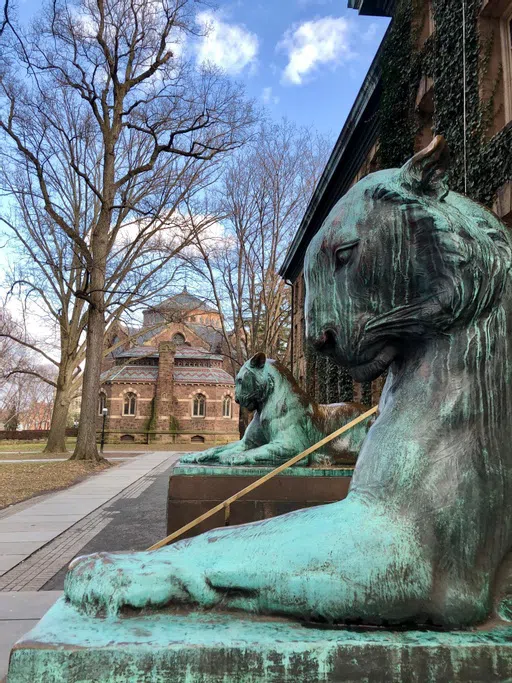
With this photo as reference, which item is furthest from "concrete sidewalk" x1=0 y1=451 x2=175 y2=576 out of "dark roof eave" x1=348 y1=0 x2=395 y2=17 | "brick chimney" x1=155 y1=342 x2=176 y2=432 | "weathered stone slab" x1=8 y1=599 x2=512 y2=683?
"brick chimney" x1=155 y1=342 x2=176 y2=432

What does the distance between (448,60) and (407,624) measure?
32.8 ft

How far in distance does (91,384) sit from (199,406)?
3173cm

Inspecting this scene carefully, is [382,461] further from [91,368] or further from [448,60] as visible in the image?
[91,368]

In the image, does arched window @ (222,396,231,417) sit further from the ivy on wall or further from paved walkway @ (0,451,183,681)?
the ivy on wall

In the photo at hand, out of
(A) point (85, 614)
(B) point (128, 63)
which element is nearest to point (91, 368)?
(B) point (128, 63)

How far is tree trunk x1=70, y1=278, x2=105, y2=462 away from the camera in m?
19.8

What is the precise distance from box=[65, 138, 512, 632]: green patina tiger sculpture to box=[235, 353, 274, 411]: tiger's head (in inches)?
148

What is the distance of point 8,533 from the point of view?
7898 millimetres

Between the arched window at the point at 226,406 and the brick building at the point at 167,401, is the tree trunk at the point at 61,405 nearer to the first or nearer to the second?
the brick building at the point at 167,401

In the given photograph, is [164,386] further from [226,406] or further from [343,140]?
[343,140]

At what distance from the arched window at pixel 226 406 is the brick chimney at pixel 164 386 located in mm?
5025

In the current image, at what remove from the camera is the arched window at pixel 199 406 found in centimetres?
5100

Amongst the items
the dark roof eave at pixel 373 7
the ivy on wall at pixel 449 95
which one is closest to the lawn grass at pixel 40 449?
the ivy on wall at pixel 449 95

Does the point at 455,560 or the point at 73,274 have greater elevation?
the point at 73,274
